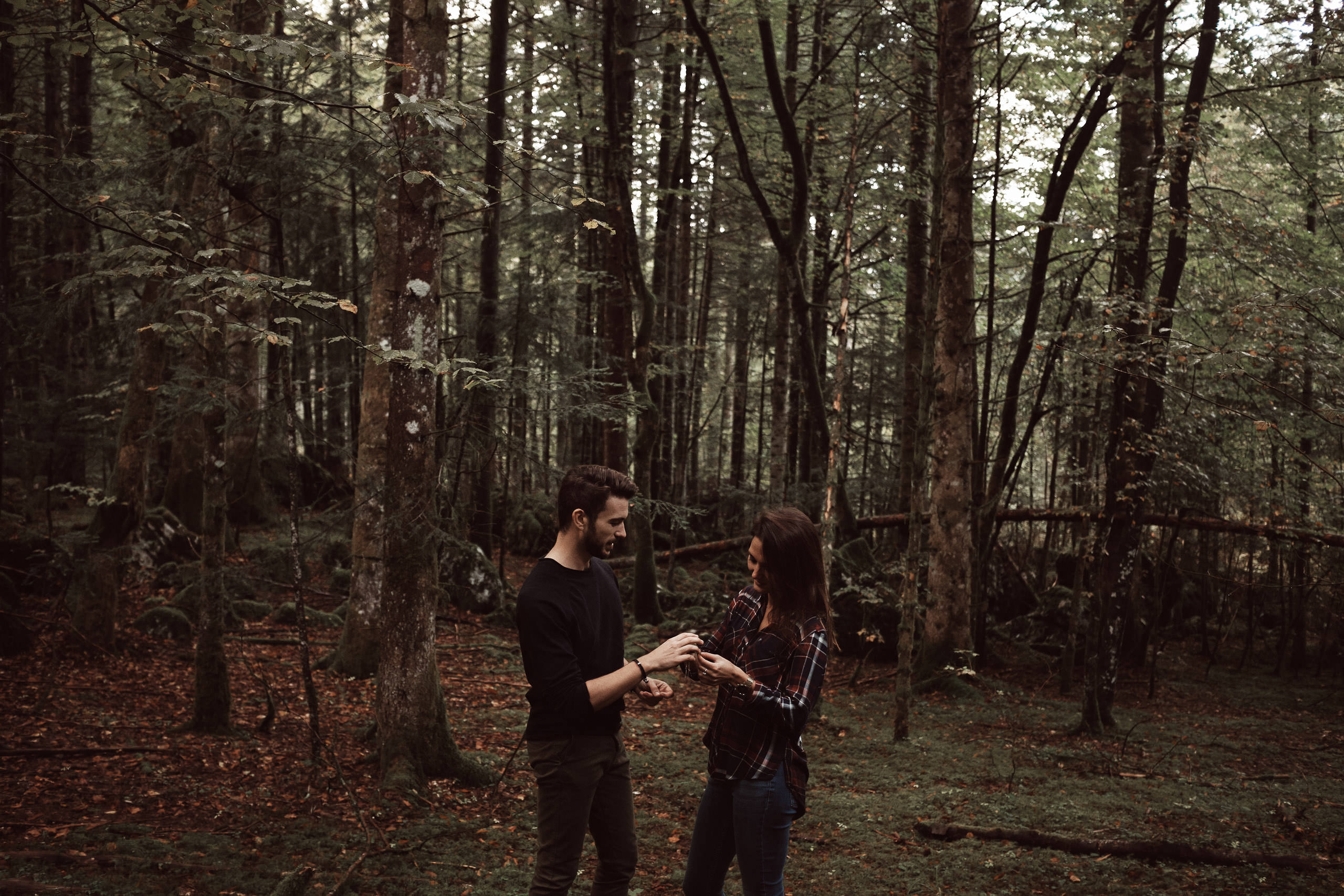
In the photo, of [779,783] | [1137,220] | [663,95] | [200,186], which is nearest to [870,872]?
[779,783]

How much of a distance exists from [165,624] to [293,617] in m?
1.72

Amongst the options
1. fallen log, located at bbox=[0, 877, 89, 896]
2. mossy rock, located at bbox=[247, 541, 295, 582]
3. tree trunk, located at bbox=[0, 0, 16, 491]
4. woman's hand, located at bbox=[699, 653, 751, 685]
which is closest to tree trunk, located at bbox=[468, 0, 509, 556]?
mossy rock, located at bbox=[247, 541, 295, 582]

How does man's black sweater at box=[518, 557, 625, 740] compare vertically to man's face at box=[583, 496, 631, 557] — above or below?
below

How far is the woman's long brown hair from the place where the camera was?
3.29 meters

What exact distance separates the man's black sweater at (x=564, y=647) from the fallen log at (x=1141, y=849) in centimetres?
374

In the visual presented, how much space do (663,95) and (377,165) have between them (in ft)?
23.9

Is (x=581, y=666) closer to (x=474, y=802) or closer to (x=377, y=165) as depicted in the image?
(x=474, y=802)

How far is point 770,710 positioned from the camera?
121 inches

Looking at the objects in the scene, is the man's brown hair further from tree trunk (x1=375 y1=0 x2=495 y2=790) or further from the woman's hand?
tree trunk (x1=375 y1=0 x2=495 y2=790)

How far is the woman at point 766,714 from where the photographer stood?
3.13m

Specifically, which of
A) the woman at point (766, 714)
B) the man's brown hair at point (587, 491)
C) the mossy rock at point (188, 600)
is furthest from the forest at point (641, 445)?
the woman at point (766, 714)

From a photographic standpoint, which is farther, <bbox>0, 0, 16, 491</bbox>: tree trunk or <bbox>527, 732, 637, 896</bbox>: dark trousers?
<bbox>0, 0, 16, 491</bbox>: tree trunk

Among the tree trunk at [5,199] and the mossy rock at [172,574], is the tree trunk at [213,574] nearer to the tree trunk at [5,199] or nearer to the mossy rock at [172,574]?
the tree trunk at [5,199]

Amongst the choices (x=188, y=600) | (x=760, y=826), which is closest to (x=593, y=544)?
(x=760, y=826)
